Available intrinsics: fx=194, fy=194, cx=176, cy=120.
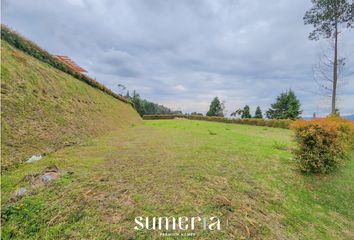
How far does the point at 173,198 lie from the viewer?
2914 millimetres

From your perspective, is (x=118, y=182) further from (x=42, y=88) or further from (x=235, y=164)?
(x=42, y=88)

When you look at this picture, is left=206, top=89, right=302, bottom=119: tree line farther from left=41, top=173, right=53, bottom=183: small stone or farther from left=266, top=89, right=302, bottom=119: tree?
left=41, top=173, right=53, bottom=183: small stone

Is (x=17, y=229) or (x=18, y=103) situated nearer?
(x=17, y=229)

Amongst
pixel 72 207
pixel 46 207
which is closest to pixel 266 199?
pixel 72 207

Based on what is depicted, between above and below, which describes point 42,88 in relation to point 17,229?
above

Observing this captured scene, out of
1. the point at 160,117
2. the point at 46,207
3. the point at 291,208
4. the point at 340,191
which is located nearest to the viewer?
the point at 46,207

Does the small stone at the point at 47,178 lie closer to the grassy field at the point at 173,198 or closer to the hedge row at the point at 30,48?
the grassy field at the point at 173,198

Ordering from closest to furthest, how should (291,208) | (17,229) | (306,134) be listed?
(17,229), (291,208), (306,134)

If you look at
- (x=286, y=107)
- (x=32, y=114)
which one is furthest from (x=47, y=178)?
(x=286, y=107)

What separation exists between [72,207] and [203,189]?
196cm

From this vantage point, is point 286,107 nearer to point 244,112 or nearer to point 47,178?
point 244,112

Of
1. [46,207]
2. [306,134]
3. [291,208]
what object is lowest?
[291,208]

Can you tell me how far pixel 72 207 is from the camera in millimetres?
2486

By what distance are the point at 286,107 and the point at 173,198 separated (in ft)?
143
